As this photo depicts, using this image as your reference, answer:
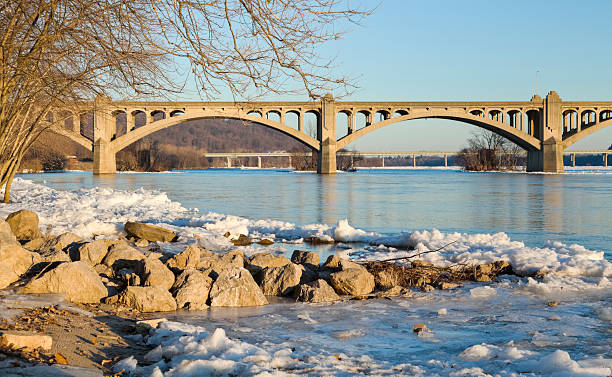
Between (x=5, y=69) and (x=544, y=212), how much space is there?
16.4 m

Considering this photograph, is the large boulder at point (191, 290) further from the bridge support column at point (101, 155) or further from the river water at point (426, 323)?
the bridge support column at point (101, 155)

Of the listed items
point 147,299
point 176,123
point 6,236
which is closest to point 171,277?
point 147,299

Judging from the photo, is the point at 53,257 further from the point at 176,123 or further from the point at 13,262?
the point at 176,123

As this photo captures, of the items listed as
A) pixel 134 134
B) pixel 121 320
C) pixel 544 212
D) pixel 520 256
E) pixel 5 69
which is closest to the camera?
pixel 121 320

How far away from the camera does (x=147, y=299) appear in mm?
5152

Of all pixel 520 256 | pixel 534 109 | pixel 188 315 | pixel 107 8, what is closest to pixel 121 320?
pixel 188 315

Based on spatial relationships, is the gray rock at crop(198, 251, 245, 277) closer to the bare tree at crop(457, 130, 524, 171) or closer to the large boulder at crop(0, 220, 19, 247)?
the large boulder at crop(0, 220, 19, 247)

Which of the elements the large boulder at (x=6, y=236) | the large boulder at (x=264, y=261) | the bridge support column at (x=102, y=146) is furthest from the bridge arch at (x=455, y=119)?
the large boulder at (x=6, y=236)

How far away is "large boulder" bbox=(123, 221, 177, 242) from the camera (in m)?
9.61

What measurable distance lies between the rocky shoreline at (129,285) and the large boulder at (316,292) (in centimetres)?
1

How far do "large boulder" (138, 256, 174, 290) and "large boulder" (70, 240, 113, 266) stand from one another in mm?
1194

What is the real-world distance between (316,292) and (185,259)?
1.80 m

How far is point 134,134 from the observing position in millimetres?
58719

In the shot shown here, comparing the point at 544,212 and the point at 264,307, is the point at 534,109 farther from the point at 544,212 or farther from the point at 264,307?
the point at 264,307
